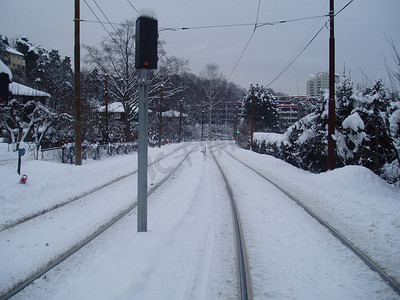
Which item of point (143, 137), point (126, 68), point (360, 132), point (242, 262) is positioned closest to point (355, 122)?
point (360, 132)

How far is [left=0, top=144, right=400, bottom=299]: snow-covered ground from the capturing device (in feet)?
11.3

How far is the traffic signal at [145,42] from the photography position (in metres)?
4.41

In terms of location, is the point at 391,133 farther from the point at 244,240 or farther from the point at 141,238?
the point at 141,238

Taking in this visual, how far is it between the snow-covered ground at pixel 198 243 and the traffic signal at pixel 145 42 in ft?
9.61

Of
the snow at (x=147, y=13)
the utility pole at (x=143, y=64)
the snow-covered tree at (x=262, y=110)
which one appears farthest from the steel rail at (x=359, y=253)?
the snow-covered tree at (x=262, y=110)

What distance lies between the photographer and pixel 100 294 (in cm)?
301

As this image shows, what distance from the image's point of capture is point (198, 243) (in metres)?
4.94

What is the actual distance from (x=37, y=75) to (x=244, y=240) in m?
65.5

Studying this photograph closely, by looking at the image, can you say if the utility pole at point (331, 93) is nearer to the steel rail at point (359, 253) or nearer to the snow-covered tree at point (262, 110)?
the steel rail at point (359, 253)

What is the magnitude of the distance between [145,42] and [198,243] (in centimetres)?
357

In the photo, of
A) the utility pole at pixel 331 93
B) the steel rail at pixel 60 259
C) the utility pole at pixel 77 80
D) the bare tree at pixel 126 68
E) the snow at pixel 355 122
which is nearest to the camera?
the steel rail at pixel 60 259

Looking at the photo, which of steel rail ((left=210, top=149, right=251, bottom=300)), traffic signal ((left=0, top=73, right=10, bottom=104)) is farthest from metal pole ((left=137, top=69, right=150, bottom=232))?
traffic signal ((left=0, top=73, right=10, bottom=104))

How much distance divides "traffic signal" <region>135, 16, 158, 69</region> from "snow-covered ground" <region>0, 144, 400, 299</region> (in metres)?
2.93

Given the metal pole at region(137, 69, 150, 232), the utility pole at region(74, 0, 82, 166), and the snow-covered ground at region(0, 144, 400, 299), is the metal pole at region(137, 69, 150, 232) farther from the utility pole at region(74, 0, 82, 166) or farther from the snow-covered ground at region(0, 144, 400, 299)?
the utility pole at region(74, 0, 82, 166)
